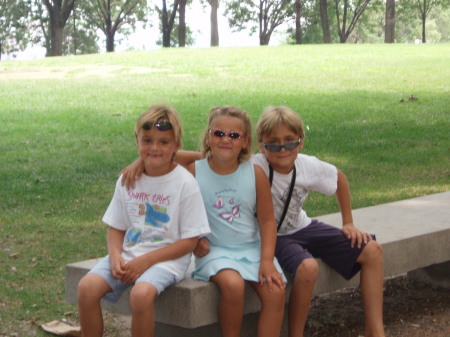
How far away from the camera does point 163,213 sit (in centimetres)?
349

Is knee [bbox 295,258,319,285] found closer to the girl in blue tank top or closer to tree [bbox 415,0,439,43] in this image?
the girl in blue tank top

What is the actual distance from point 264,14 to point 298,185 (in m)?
46.2

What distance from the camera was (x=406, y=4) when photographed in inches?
1973

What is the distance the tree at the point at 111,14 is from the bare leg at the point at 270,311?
4356 cm

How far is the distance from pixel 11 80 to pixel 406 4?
36.6m

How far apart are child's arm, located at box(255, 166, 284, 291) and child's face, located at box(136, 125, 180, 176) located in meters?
0.41

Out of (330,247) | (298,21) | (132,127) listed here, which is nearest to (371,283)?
(330,247)

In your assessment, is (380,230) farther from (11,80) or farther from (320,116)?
(11,80)

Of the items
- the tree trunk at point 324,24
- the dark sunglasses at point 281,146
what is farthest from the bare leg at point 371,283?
the tree trunk at point 324,24

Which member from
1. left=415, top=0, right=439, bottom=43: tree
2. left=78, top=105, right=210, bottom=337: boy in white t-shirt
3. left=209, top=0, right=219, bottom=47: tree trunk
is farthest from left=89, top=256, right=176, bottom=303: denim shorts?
left=415, top=0, right=439, bottom=43: tree

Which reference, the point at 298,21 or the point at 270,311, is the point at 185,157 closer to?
the point at 270,311

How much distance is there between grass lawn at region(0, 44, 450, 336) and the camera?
5.88m

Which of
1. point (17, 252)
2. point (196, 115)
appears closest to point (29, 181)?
point (17, 252)

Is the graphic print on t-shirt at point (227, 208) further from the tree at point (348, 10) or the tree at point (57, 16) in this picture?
the tree at point (348, 10)
